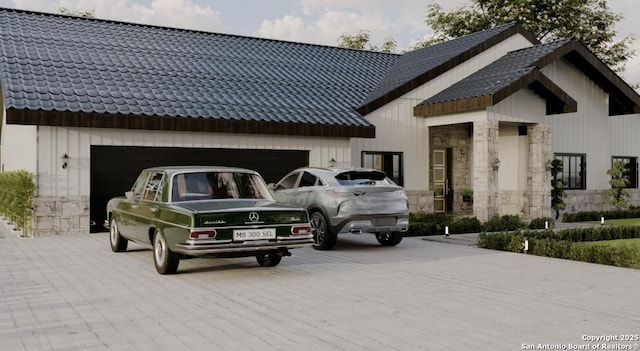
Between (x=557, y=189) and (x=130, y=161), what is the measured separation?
1463 centimetres

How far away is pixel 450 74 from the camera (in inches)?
866

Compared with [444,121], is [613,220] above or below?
below

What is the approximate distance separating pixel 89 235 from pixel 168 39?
9.28 metres

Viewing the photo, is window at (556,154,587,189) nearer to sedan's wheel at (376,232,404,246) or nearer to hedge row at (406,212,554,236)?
hedge row at (406,212,554,236)

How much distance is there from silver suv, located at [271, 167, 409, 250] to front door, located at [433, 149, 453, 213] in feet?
31.2

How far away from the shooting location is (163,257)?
9430 mm

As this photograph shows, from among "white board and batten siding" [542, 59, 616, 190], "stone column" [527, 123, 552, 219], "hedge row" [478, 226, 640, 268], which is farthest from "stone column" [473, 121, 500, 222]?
"white board and batten siding" [542, 59, 616, 190]

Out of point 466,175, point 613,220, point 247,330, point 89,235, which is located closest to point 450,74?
point 466,175

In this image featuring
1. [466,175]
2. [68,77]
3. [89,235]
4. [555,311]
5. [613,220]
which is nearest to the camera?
[555,311]

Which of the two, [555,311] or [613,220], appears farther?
[613,220]

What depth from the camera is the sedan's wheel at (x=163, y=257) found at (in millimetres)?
9273

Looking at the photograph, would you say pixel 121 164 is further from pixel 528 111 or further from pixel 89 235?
pixel 528 111

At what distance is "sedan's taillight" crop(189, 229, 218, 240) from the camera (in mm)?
8594

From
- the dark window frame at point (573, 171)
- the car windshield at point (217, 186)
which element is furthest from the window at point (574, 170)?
the car windshield at point (217, 186)
